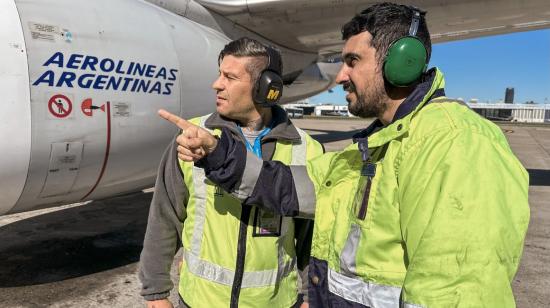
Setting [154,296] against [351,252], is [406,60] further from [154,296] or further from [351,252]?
[154,296]

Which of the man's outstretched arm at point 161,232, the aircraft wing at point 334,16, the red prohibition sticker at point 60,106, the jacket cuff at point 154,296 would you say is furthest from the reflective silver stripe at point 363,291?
the aircraft wing at point 334,16

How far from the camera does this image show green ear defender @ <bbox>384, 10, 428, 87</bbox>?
1.33 meters

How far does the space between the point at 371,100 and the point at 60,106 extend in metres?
2.59

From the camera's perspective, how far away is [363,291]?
52.2 inches

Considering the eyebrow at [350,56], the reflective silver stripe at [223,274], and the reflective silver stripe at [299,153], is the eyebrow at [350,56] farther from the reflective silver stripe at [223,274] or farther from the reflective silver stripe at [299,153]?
the reflective silver stripe at [223,274]

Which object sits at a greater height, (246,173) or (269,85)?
(269,85)

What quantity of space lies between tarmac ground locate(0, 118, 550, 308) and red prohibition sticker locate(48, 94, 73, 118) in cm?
167

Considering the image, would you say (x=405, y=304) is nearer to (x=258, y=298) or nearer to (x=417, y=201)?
(x=417, y=201)

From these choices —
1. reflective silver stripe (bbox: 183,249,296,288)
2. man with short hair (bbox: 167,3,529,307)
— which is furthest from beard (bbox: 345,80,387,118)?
reflective silver stripe (bbox: 183,249,296,288)

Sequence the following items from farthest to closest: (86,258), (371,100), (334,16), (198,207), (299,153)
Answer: (334,16) < (86,258) < (299,153) < (198,207) < (371,100)

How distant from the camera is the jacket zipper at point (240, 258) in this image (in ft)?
6.32

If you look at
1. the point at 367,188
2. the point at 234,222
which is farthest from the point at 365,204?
the point at 234,222

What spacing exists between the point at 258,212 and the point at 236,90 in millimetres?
632

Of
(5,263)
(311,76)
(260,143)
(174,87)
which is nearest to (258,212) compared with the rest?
(260,143)
